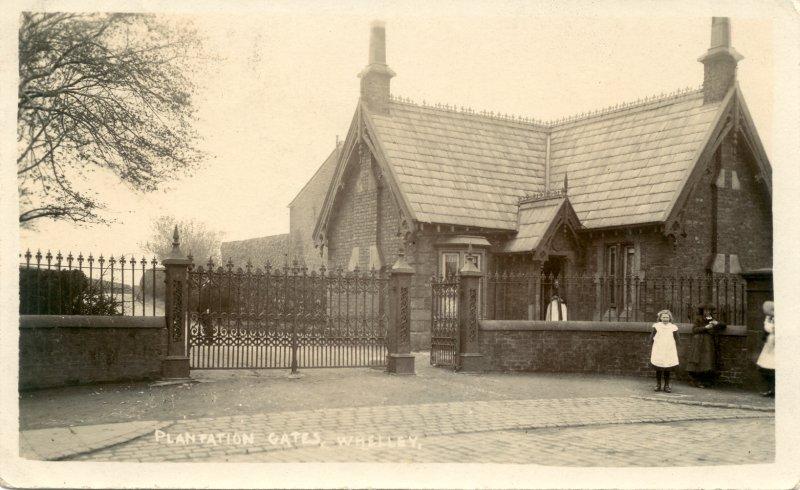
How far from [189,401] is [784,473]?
736 centimetres

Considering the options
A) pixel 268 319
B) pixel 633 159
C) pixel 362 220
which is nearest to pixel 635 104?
pixel 633 159

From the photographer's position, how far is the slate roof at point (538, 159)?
18.6m

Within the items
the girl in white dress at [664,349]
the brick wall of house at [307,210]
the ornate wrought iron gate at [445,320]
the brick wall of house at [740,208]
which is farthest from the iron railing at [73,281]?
the brick wall of house at [307,210]

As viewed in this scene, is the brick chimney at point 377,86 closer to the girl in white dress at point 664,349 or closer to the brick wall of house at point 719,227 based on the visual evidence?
the brick wall of house at point 719,227

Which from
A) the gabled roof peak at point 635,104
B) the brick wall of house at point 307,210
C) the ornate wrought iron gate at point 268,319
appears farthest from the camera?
the brick wall of house at point 307,210

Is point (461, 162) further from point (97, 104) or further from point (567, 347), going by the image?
point (97, 104)

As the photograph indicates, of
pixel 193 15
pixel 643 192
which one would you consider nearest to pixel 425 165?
pixel 643 192

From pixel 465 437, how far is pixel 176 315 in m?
5.97

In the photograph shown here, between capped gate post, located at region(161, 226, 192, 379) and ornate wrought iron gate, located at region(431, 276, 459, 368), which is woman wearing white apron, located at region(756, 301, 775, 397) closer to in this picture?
ornate wrought iron gate, located at region(431, 276, 459, 368)

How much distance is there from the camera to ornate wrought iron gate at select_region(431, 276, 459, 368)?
14.3m

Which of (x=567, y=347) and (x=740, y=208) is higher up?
(x=740, y=208)

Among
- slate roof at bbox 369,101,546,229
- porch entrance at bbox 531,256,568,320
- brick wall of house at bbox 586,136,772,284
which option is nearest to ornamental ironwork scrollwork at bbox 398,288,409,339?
slate roof at bbox 369,101,546,229

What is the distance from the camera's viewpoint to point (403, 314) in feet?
43.8

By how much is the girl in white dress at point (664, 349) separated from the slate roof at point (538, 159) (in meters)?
5.83
